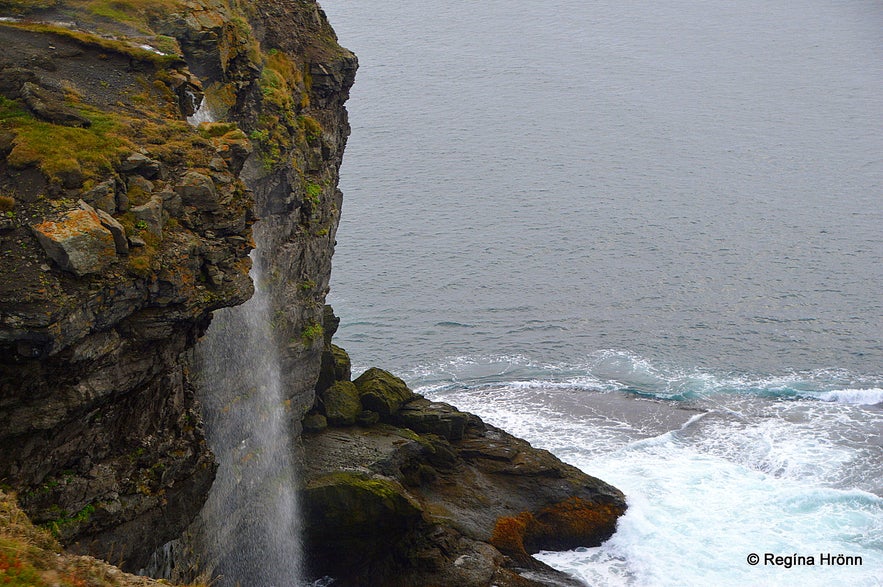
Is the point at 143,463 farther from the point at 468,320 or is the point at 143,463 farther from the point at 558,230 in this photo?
the point at 558,230

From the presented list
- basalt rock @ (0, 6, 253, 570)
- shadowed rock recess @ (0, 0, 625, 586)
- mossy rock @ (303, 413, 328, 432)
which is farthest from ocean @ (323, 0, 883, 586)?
basalt rock @ (0, 6, 253, 570)

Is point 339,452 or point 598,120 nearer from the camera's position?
point 339,452

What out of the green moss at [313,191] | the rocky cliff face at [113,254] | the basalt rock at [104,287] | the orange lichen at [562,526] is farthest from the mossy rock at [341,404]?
the rocky cliff face at [113,254]

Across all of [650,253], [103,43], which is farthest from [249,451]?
[650,253]

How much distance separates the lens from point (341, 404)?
3797 cm

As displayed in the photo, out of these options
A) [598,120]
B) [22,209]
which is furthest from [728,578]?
[598,120]

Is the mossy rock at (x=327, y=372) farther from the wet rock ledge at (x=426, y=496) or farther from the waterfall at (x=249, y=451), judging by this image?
the waterfall at (x=249, y=451)

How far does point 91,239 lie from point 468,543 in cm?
1981

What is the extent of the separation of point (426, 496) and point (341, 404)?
203 inches

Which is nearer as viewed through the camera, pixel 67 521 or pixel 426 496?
pixel 67 521

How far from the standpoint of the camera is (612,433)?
49719 mm

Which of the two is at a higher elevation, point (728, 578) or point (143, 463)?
point (143, 463)

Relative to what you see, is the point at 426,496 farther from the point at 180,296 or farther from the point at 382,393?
the point at 180,296

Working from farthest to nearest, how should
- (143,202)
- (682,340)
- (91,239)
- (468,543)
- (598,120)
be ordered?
1. (598,120)
2. (682,340)
3. (468,543)
4. (143,202)
5. (91,239)
